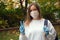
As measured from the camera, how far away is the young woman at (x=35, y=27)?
348 cm

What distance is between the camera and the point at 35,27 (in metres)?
3.56

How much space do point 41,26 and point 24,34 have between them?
262mm

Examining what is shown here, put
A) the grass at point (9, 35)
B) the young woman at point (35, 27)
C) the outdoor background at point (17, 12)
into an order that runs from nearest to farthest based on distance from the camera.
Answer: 1. the young woman at point (35, 27)
2. the grass at point (9, 35)
3. the outdoor background at point (17, 12)

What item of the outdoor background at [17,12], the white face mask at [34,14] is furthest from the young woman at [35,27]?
the outdoor background at [17,12]

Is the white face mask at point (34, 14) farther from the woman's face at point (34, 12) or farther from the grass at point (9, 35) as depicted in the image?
the grass at point (9, 35)

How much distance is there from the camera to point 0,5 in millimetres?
10695

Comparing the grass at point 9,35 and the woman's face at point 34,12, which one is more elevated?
the woman's face at point 34,12

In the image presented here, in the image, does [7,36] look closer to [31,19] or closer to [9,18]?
[9,18]

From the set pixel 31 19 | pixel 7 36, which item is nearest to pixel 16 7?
pixel 7 36

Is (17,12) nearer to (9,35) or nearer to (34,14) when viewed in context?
(9,35)

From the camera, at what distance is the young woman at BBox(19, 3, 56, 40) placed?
11.4 ft

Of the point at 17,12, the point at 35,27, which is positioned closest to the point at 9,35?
the point at 17,12

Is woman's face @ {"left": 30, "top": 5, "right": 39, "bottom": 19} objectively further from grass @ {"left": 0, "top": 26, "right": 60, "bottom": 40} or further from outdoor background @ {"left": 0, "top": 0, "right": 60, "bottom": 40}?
outdoor background @ {"left": 0, "top": 0, "right": 60, "bottom": 40}

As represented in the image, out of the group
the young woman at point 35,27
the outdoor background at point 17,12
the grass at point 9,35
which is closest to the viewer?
the young woman at point 35,27
